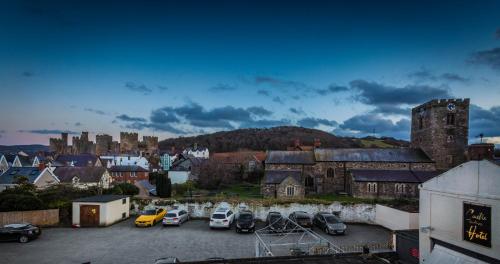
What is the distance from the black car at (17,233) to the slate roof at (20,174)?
22.5 metres

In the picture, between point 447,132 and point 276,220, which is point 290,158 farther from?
point 447,132

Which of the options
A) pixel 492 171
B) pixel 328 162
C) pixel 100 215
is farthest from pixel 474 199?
pixel 328 162

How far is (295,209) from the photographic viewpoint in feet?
81.0

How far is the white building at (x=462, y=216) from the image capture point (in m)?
9.88

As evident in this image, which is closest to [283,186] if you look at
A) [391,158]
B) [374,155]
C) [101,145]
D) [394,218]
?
[374,155]

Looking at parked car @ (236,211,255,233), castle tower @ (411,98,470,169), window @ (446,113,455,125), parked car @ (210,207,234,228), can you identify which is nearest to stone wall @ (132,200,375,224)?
parked car @ (210,207,234,228)

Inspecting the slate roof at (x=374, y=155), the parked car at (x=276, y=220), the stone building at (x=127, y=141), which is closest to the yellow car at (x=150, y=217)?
the parked car at (x=276, y=220)

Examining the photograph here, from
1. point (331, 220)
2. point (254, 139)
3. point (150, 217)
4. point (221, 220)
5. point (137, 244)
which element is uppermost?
point (254, 139)

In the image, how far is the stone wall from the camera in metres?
24.4

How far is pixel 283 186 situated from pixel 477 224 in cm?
2501

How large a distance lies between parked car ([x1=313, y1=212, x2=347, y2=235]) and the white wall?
4068mm

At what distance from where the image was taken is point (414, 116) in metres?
45.1

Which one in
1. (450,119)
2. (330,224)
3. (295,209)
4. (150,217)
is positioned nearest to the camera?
(330,224)

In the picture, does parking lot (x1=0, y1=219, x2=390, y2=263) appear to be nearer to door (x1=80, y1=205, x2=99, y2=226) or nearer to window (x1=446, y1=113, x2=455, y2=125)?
door (x1=80, y1=205, x2=99, y2=226)
